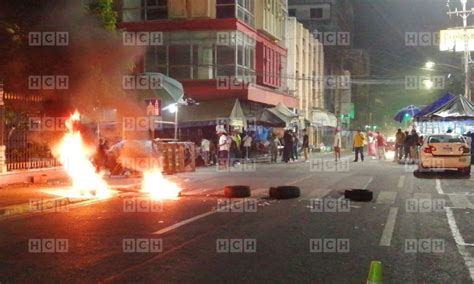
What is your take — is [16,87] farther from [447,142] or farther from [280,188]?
[447,142]

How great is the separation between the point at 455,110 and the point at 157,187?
1872 centimetres

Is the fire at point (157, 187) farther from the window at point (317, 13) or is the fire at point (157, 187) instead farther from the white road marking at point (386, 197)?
the window at point (317, 13)

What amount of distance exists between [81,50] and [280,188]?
7.74 metres

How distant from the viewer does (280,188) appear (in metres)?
15.5

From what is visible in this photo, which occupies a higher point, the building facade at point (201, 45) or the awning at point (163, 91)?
the building facade at point (201, 45)

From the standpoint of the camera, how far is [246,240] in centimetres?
967

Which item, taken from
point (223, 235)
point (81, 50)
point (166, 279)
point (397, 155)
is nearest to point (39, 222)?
point (223, 235)

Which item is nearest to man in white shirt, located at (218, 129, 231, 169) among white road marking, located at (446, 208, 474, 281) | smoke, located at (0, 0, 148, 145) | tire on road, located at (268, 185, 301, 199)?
smoke, located at (0, 0, 148, 145)

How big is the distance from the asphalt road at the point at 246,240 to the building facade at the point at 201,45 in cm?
1949

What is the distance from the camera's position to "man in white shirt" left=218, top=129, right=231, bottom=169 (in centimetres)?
2952

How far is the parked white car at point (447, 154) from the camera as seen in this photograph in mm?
22375

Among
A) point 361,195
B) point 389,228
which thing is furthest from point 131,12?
point 389,228

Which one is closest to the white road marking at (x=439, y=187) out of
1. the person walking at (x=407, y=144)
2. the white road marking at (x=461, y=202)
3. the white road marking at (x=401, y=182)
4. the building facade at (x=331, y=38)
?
the white road marking at (x=401, y=182)

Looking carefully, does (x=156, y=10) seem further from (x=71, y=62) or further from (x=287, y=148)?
(x=71, y=62)
